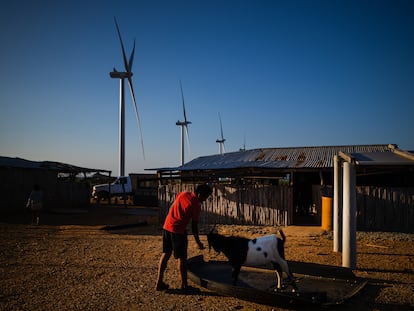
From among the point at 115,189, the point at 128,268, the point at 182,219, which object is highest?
the point at 115,189

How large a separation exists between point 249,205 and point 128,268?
753 centimetres

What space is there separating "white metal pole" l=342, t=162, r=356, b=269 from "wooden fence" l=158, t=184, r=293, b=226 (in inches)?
249

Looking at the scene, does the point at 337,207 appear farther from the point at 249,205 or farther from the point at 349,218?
the point at 249,205

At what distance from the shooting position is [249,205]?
13.8m

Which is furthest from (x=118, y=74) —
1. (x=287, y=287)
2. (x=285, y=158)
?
(x=287, y=287)

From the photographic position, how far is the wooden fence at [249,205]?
1345cm

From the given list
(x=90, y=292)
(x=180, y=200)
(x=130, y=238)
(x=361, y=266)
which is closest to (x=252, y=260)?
(x=180, y=200)

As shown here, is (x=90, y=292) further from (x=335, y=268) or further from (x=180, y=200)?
(x=335, y=268)

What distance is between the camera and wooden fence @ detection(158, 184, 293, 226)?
13.5m

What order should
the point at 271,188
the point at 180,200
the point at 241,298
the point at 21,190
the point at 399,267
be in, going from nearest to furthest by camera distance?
the point at 241,298 → the point at 180,200 → the point at 399,267 → the point at 271,188 → the point at 21,190

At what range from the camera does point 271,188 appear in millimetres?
13539

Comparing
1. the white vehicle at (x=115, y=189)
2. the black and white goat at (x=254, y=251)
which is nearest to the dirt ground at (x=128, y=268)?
the black and white goat at (x=254, y=251)

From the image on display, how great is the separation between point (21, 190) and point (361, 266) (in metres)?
18.4

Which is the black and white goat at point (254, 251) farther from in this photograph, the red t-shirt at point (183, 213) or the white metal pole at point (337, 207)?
the white metal pole at point (337, 207)
